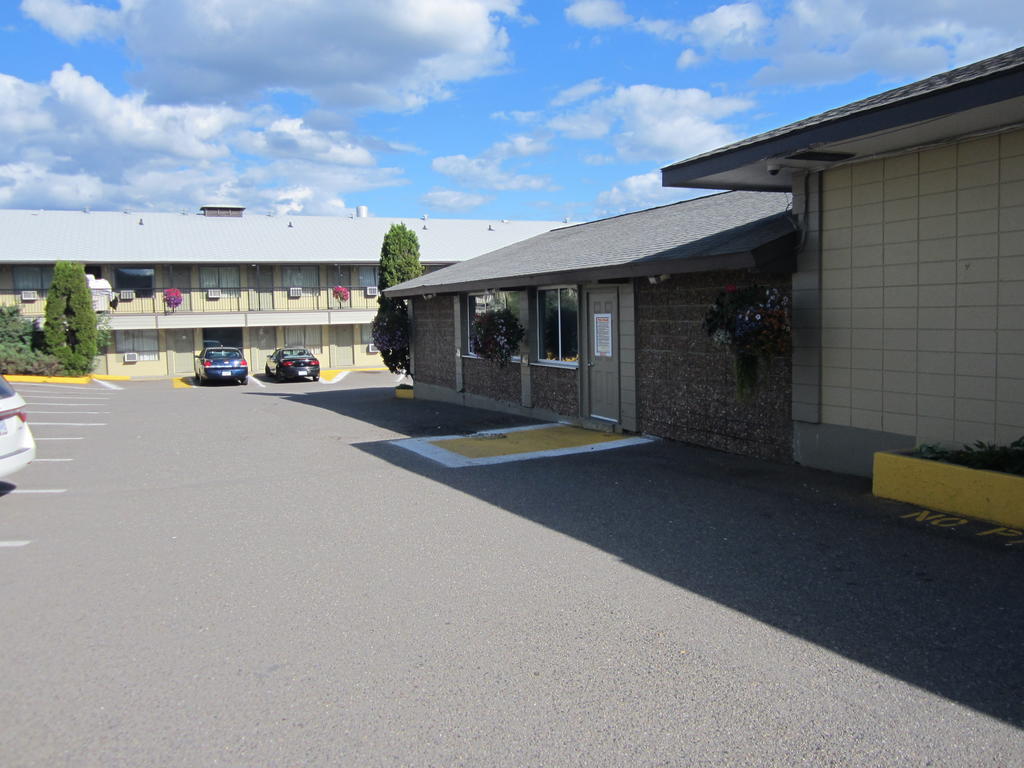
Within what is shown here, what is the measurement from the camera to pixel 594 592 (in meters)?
5.76

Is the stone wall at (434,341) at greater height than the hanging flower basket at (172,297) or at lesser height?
lesser

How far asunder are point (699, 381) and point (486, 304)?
284 inches

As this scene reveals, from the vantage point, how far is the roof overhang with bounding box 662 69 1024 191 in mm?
6738

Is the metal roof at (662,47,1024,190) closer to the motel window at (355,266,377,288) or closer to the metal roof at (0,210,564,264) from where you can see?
the metal roof at (0,210,564,264)

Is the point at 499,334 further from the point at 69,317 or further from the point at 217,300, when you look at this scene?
the point at 217,300

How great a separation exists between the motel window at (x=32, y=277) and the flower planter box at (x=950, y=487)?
35179mm

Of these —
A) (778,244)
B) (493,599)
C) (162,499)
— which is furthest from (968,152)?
(162,499)

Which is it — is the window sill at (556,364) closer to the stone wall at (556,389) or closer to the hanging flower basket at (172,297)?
the stone wall at (556,389)

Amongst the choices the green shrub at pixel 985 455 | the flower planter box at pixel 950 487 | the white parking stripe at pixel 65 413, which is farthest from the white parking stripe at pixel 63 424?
the green shrub at pixel 985 455

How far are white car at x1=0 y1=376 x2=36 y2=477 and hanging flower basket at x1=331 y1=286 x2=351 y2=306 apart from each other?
28.8 meters

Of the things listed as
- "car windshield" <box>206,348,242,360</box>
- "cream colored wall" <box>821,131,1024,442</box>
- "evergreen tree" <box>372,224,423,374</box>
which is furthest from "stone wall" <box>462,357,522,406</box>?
"car windshield" <box>206,348,242,360</box>

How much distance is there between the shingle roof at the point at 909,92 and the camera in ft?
22.4

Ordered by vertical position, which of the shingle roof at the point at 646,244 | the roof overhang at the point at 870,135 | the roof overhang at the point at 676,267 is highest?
the roof overhang at the point at 870,135

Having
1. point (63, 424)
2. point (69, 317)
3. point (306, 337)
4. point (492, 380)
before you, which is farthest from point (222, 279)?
point (492, 380)
